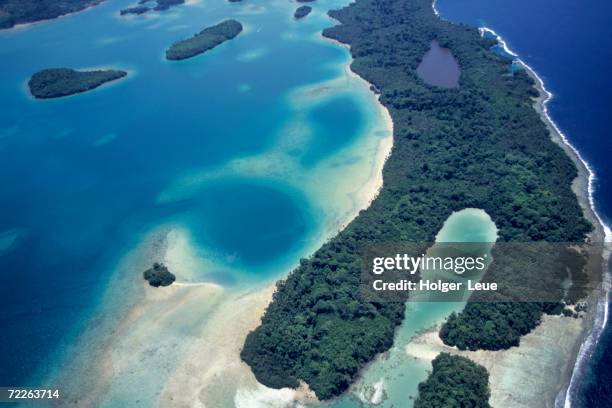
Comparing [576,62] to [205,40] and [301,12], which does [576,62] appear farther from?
[205,40]

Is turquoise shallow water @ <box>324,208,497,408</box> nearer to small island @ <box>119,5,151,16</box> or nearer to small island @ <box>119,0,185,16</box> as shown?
small island @ <box>119,5,151,16</box>

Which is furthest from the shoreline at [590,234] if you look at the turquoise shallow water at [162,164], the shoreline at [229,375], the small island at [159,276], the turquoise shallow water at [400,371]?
the small island at [159,276]

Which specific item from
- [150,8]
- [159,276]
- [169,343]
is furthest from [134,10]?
[169,343]

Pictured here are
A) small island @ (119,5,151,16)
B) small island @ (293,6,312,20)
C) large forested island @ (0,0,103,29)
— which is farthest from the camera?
small island @ (119,5,151,16)

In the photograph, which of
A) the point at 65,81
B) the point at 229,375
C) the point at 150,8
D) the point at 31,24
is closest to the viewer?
the point at 229,375

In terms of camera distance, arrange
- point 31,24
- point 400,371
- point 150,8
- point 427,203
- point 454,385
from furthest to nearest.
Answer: point 150,8 → point 31,24 → point 427,203 → point 400,371 → point 454,385

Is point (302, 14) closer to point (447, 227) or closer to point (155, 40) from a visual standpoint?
point (155, 40)

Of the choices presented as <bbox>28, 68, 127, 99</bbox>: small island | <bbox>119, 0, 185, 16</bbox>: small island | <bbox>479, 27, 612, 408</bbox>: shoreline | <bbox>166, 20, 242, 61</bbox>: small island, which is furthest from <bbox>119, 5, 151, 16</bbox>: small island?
<bbox>479, 27, 612, 408</bbox>: shoreline
